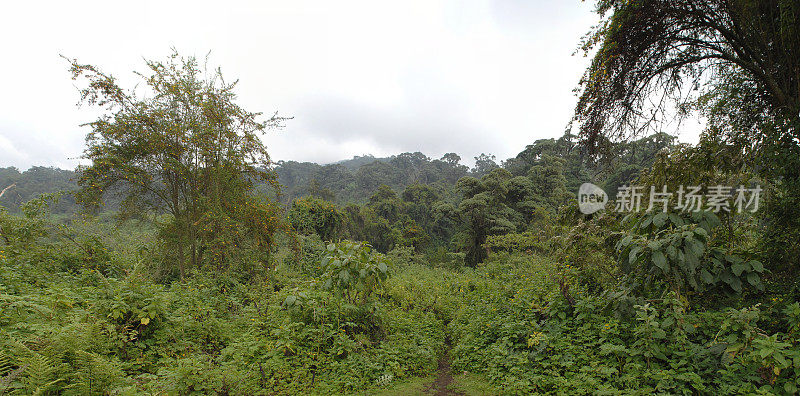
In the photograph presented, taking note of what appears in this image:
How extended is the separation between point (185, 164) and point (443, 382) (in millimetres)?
6984

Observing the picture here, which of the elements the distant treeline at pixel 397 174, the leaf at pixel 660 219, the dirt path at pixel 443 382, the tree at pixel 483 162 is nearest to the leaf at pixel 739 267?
the leaf at pixel 660 219

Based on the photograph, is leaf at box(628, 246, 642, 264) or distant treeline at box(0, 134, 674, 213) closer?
leaf at box(628, 246, 642, 264)

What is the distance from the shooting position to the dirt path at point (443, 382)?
3.67 metres

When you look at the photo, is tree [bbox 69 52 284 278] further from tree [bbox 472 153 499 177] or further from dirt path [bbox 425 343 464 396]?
tree [bbox 472 153 499 177]

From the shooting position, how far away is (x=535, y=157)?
1077 inches

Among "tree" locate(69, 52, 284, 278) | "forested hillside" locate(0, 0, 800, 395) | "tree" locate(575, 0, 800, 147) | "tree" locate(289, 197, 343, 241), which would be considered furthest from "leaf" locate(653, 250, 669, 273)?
"tree" locate(289, 197, 343, 241)

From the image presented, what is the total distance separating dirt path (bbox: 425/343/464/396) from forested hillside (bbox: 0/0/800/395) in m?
0.03

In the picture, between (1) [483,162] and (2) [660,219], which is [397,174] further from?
(2) [660,219]

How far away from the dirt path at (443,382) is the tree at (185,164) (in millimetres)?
5270

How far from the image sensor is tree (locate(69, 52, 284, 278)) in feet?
21.3

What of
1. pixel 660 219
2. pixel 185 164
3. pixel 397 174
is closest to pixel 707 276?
pixel 660 219

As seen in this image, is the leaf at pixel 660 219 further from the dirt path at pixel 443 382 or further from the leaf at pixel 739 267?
the dirt path at pixel 443 382

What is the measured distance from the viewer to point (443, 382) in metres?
4.03

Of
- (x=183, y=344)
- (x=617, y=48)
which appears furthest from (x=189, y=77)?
(x=617, y=48)
